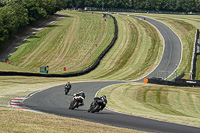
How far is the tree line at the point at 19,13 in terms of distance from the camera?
8647 centimetres

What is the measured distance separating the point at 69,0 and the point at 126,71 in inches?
5696

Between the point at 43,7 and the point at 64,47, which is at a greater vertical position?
the point at 43,7

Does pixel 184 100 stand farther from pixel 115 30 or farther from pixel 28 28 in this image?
pixel 28 28

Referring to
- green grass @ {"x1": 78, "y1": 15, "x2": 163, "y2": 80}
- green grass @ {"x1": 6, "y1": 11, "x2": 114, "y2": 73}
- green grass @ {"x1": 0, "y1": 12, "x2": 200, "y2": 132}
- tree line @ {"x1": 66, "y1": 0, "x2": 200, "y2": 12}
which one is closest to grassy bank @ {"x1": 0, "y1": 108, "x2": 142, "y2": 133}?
green grass @ {"x1": 0, "y1": 12, "x2": 200, "y2": 132}

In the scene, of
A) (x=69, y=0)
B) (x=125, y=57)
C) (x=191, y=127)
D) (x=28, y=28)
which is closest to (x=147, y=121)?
(x=191, y=127)

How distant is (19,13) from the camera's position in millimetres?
97438

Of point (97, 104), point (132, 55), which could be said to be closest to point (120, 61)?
point (132, 55)

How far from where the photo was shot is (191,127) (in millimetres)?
15602

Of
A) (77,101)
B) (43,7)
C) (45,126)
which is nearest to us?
(45,126)

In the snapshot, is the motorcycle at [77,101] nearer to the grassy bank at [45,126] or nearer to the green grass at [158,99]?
the grassy bank at [45,126]

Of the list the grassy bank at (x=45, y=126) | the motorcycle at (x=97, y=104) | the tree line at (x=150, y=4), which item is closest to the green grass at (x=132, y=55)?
the motorcycle at (x=97, y=104)

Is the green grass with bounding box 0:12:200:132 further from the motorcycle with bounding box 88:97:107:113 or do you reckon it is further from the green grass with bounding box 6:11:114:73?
the motorcycle with bounding box 88:97:107:113

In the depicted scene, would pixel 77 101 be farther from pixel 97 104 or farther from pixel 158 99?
pixel 158 99

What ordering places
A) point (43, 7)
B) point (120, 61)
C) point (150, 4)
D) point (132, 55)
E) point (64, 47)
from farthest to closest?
point (150, 4) → point (43, 7) → point (64, 47) → point (132, 55) → point (120, 61)
